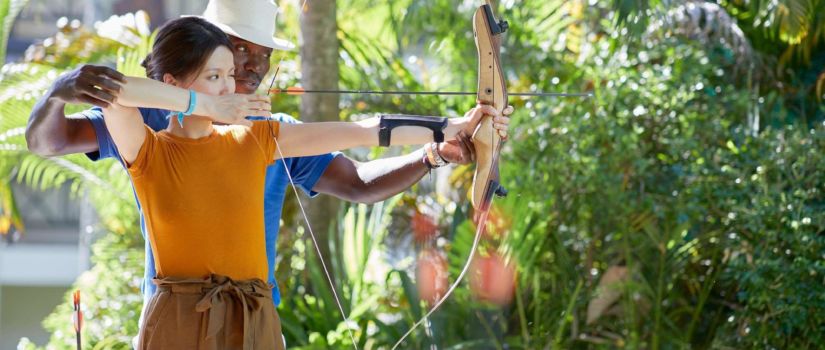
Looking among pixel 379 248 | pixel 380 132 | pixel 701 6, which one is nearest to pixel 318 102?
pixel 379 248

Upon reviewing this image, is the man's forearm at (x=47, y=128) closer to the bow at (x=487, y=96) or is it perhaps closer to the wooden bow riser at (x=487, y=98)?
the bow at (x=487, y=96)

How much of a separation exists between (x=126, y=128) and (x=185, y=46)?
0.78ft

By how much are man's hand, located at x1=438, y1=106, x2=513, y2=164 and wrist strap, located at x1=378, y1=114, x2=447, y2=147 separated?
2.7 inches

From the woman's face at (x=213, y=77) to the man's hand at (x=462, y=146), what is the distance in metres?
0.52

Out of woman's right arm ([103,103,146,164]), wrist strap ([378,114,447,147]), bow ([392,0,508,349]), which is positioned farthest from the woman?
bow ([392,0,508,349])

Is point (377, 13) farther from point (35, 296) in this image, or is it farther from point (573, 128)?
point (35, 296)

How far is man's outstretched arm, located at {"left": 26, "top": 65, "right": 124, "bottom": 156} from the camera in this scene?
7.14 ft

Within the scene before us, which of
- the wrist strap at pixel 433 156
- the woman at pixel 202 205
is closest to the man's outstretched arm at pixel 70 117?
the woman at pixel 202 205

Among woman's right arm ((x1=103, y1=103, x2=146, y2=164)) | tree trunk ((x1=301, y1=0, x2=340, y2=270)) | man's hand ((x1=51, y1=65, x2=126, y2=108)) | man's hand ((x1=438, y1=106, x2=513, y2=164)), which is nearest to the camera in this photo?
man's hand ((x1=51, y1=65, x2=126, y2=108))

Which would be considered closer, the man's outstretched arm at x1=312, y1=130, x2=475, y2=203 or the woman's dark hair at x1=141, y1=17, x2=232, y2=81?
the woman's dark hair at x1=141, y1=17, x2=232, y2=81

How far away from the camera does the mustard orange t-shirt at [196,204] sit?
2.38 meters

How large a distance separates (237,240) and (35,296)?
1281cm

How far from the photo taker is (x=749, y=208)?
493 centimetres

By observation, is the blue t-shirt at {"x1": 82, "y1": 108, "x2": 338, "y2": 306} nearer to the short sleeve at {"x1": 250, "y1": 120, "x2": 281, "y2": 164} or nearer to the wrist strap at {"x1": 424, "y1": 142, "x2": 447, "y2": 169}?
the short sleeve at {"x1": 250, "y1": 120, "x2": 281, "y2": 164}
